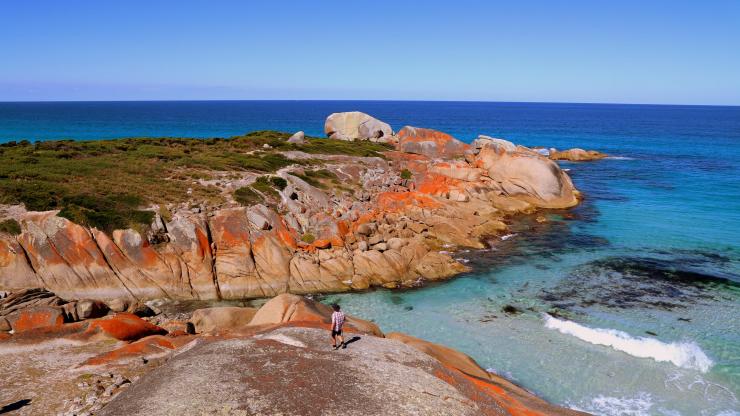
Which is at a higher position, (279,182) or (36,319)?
(279,182)

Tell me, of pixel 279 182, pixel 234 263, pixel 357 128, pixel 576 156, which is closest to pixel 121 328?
pixel 234 263

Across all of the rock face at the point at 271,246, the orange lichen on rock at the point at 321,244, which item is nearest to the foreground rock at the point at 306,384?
the rock face at the point at 271,246

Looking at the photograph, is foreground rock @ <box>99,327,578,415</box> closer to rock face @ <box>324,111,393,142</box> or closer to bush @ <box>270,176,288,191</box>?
bush @ <box>270,176,288,191</box>

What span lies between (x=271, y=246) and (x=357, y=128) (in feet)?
164

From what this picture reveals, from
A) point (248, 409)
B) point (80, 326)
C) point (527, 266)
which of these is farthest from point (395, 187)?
point (248, 409)

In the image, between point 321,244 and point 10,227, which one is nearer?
point 10,227

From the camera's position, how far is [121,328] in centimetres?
1970

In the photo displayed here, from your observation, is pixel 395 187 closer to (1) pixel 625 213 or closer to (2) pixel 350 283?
(2) pixel 350 283

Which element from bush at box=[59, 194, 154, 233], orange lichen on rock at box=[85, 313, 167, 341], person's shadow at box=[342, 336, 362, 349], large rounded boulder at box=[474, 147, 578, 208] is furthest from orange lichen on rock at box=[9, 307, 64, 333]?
large rounded boulder at box=[474, 147, 578, 208]

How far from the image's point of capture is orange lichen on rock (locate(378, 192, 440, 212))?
42.5m

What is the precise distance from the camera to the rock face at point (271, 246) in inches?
1115

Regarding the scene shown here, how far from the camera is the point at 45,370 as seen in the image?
16344 mm

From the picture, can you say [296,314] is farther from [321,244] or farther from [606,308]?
[606,308]

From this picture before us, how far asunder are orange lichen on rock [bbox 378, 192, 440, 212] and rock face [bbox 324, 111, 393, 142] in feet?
106
